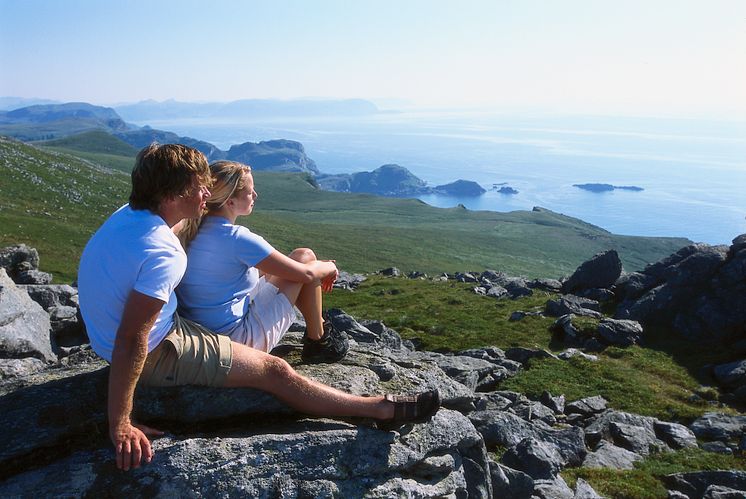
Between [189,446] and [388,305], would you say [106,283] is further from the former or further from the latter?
[388,305]

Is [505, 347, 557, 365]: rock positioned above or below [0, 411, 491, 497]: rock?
below

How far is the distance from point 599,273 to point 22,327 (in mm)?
40190

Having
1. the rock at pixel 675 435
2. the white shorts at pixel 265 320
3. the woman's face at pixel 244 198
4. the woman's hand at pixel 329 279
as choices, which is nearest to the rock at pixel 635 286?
the rock at pixel 675 435

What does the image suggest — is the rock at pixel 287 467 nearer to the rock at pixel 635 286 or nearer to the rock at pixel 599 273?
the rock at pixel 635 286

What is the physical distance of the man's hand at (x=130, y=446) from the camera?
6.85 metres

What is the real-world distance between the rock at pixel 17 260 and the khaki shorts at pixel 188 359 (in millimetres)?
35241

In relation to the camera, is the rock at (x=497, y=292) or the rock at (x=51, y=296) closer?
the rock at (x=51, y=296)

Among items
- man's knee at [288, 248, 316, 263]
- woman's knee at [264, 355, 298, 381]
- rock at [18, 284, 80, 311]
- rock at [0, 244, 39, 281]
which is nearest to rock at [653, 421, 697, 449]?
man's knee at [288, 248, 316, 263]

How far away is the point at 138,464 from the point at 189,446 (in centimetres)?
71

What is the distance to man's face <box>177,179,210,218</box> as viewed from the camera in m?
7.48

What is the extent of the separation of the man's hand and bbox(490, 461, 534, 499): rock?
25.2 ft

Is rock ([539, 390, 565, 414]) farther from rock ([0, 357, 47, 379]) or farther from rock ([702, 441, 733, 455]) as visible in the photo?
rock ([0, 357, 47, 379])

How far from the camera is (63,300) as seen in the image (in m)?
26.7

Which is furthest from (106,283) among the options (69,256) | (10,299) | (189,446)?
(69,256)
